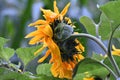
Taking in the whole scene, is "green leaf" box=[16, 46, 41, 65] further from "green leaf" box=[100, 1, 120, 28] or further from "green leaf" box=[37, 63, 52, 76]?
"green leaf" box=[100, 1, 120, 28]

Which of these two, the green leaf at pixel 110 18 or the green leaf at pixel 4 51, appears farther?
the green leaf at pixel 4 51

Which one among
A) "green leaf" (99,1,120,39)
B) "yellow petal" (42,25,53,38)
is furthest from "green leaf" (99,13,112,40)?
"yellow petal" (42,25,53,38)

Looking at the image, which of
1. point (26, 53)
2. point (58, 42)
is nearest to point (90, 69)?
point (58, 42)

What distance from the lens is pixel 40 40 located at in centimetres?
91

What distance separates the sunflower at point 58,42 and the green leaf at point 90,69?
0.08 feet

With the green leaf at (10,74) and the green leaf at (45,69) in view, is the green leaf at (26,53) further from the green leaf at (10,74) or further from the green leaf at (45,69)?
the green leaf at (10,74)

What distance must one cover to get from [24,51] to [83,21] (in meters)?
0.16

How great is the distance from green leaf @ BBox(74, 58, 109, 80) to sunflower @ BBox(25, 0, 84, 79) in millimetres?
23

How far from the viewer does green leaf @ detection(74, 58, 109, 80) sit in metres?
0.88

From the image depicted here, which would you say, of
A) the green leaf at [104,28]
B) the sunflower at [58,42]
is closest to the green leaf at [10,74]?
the sunflower at [58,42]

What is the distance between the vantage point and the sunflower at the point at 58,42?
89 cm

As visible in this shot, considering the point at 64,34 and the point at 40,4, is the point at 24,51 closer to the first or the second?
the point at 64,34

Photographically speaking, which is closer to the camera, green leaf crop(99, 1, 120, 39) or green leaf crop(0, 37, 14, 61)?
green leaf crop(99, 1, 120, 39)

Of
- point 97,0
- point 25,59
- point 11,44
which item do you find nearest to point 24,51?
point 25,59
